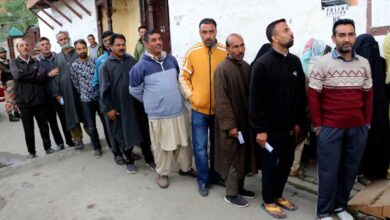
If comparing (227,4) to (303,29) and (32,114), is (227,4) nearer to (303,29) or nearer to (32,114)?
(303,29)

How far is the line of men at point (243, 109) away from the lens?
322 centimetres

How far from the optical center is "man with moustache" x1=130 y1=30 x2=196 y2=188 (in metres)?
4.22

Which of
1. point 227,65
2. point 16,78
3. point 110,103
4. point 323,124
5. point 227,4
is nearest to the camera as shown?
point 323,124

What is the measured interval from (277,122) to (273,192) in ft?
2.58

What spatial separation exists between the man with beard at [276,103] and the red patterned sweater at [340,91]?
8.9 inches

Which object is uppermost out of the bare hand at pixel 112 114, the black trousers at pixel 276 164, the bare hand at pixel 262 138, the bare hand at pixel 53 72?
the bare hand at pixel 53 72

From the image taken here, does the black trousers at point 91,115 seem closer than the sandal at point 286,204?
No

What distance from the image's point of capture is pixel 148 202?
13.4 ft

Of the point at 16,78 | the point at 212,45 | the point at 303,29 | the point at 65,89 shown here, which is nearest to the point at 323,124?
the point at 212,45

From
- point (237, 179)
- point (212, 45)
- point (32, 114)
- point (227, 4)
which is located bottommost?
point (237, 179)

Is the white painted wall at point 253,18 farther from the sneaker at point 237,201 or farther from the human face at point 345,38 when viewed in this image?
the sneaker at point 237,201

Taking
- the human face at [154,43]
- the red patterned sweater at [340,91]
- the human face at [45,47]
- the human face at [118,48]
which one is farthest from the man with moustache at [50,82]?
the red patterned sweater at [340,91]

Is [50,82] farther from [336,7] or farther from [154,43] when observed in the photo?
[336,7]

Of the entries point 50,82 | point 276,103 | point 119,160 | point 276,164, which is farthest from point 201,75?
point 50,82
